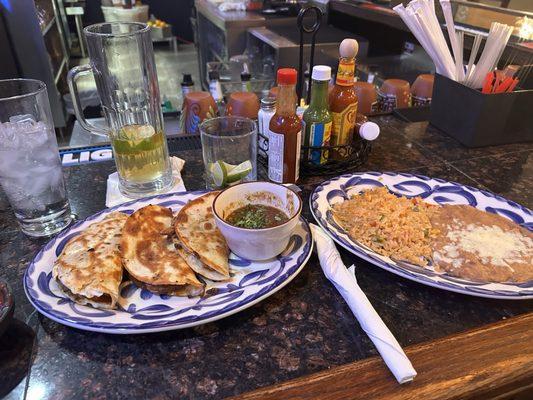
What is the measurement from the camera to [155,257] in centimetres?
80

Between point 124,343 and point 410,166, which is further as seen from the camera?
point 410,166

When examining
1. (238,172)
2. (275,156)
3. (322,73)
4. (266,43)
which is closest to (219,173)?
(238,172)

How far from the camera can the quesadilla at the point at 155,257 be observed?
2.47ft

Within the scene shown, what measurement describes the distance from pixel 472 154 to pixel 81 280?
4.12ft

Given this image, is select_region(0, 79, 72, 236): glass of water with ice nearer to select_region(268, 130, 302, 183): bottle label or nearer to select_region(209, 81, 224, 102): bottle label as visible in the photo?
select_region(268, 130, 302, 183): bottle label

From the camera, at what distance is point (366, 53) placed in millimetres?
2857

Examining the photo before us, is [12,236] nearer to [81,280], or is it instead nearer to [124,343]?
[81,280]

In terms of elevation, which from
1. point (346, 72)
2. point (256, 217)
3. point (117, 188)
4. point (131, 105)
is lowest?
point (117, 188)

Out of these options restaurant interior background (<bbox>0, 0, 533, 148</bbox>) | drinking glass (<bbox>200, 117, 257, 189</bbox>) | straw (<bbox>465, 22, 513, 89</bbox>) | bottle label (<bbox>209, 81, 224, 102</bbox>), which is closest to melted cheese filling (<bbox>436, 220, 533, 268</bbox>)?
drinking glass (<bbox>200, 117, 257, 189</bbox>)

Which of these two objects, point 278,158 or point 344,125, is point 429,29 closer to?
point 344,125

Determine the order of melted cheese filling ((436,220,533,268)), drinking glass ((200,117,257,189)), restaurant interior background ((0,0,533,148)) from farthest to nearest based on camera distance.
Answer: restaurant interior background ((0,0,533,148)) < drinking glass ((200,117,257,189)) < melted cheese filling ((436,220,533,268))

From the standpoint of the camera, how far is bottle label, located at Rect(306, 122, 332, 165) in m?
1.14

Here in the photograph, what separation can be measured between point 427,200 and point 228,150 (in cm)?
56

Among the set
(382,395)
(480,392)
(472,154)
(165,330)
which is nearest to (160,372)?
(165,330)
